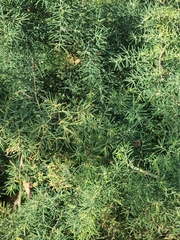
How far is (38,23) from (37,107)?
0.43 meters

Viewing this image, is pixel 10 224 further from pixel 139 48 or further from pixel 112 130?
pixel 139 48

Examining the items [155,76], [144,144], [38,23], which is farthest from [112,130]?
[38,23]

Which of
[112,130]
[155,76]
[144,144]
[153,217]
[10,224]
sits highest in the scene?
[155,76]

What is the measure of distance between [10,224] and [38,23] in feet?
3.53

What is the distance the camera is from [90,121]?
62.3 inches

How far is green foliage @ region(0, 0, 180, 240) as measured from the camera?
155 centimetres

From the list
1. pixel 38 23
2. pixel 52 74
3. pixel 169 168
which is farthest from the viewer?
pixel 52 74

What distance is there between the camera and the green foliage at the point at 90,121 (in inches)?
61.1

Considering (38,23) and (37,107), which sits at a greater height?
(38,23)

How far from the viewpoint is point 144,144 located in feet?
5.89

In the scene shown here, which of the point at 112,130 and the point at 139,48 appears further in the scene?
the point at 139,48

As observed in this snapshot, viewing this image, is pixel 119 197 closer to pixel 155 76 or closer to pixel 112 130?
pixel 112 130

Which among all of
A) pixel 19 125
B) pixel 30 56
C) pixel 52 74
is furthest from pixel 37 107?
pixel 52 74

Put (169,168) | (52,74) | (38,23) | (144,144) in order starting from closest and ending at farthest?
(169,168)
(38,23)
(144,144)
(52,74)
